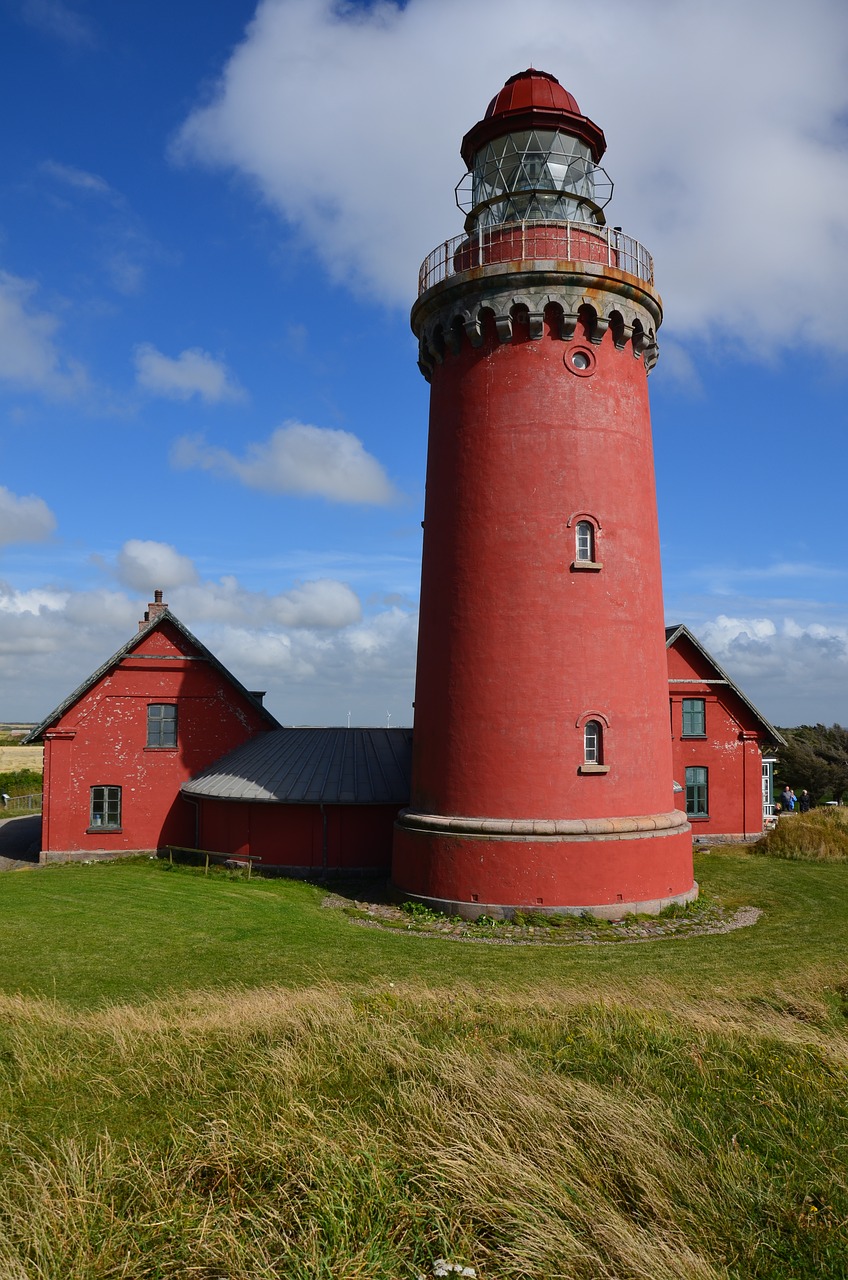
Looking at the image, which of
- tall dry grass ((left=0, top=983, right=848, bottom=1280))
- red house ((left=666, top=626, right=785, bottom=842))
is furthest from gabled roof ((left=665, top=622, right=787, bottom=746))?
tall dry grass ((left=0, top=983, right=848, bottom=1280))

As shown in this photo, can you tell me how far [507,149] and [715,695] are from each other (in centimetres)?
1718

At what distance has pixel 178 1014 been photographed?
9.25 metres

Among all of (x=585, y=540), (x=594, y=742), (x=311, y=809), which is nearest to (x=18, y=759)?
(x=311, y=809)

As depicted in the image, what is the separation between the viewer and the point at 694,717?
2767 cm

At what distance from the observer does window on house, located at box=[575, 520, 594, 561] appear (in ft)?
55.4

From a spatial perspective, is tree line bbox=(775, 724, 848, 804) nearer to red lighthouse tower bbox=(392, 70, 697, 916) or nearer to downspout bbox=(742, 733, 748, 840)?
downspout bbox=(742, 733, 748, 840)

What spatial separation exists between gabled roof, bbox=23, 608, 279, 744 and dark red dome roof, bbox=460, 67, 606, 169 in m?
14.5

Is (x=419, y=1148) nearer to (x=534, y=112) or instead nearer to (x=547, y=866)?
(x=547, y=866)

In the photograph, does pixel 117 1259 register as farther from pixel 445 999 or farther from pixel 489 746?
pixel 489 746

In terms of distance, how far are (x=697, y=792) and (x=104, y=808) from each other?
57.9ft

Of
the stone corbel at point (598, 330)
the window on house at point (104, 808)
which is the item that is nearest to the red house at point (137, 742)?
the window on house at point (104, 808)

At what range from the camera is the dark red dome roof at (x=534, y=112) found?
17.0 metres

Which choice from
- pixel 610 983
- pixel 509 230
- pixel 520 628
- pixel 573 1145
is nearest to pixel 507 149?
pixel 509 230

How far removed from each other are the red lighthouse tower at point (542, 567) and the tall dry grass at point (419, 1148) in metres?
7.63
